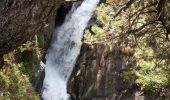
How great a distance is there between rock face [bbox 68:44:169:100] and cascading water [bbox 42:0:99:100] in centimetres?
129

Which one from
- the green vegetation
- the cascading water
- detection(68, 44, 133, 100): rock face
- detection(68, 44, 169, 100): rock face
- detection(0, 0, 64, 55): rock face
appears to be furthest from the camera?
the cascading water

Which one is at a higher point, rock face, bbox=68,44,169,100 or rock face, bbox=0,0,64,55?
rock face, bbox=0,0,64,55

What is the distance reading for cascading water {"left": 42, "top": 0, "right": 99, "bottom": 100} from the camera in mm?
15218

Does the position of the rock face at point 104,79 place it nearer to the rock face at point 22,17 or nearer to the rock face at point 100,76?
the rock face at point 100,76

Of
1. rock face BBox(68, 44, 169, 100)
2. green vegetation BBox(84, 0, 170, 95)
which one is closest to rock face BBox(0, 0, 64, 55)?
green vegetation BBox(84, 0, 170, 95)

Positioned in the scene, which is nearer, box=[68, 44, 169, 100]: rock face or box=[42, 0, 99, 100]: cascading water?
box=[68, 44, 169, 100]: rock face

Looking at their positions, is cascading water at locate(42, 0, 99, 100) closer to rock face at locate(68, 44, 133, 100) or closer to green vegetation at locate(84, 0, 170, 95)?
rock face at locate(68, 44, 133, 100)

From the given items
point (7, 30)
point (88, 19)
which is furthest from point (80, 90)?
point (7, 30)

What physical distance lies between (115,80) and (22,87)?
592 centimetres

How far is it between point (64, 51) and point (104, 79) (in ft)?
12.9

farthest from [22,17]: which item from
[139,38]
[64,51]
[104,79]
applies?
A: [64,51]

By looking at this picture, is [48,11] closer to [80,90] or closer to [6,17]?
[6,17]

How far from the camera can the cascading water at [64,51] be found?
→ 49.9 ft

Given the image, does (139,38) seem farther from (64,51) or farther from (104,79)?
(64,51)
